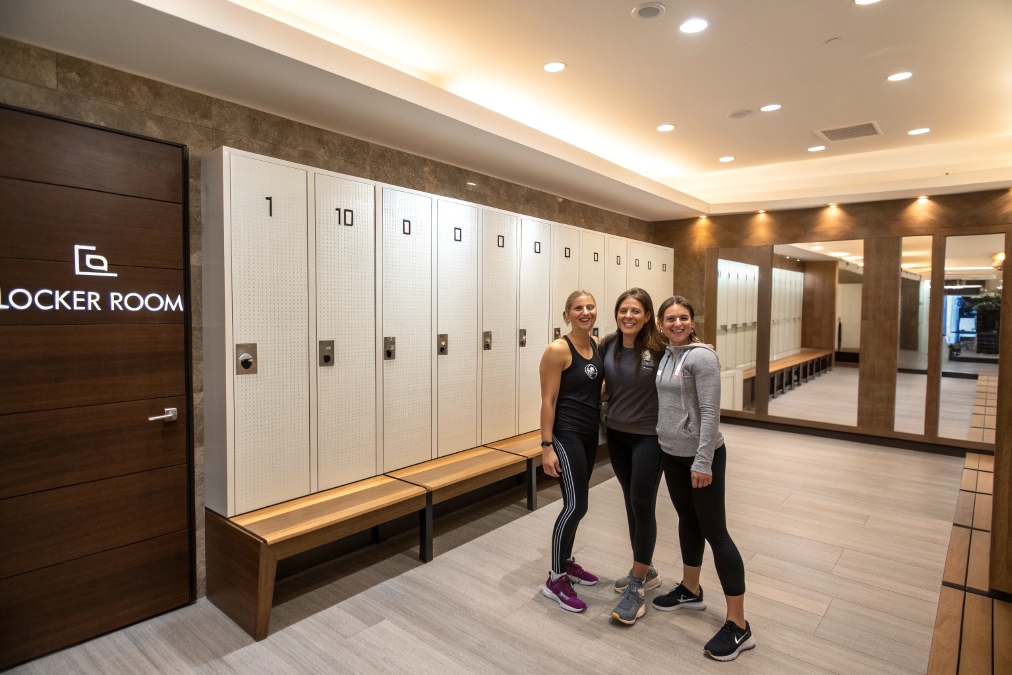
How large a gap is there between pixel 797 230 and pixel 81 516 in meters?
7.41

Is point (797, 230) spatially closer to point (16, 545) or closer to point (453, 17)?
point (453, 17)

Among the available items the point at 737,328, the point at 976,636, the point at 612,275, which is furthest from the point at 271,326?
the point at 737,328

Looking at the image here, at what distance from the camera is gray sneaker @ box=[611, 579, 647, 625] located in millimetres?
2740

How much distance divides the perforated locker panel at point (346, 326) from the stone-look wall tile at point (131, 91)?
0.74 metres

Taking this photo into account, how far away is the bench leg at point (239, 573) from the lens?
265cm

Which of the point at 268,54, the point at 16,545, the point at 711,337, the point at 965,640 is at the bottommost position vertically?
the point at 965,640

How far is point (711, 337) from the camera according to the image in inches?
298

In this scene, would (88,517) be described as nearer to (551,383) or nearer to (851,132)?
(551,383)

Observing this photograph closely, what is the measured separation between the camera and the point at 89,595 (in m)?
2.65

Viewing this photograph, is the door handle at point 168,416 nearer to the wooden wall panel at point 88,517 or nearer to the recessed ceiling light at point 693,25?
the wooden wall panel at point 88,517

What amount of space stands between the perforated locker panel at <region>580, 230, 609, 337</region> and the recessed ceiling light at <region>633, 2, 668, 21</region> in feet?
8.61

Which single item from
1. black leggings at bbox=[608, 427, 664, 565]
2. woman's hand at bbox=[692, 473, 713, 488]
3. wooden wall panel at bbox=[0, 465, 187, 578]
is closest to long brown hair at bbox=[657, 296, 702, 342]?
black leggings at bbox=[608, 427, 664, 565]

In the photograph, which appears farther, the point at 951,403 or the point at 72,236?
the point at 951,403

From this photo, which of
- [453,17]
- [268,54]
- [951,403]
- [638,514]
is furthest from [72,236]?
[951,403]
